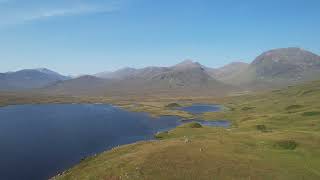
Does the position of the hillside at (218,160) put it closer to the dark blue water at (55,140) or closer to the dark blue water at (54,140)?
the dark blue water at (54,140)

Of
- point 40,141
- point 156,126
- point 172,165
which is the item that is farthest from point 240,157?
point 156,126

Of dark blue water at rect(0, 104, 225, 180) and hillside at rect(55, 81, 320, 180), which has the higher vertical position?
hillside at rect(55, 81, 320, 180)

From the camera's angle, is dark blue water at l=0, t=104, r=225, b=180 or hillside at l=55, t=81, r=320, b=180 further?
dark blue water at l=0, t=104, r=225, b=180

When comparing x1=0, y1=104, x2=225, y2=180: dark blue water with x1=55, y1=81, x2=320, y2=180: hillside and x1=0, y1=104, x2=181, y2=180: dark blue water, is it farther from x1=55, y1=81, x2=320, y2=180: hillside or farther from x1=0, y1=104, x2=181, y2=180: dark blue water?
x1=55, y1=81, x2=320, y2=180: hillside

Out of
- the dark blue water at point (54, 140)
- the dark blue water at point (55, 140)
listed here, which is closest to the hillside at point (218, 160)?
the dark blue water at point (54, 140)

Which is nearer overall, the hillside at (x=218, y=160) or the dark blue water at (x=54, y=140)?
the hillside at (x=218, y=160)

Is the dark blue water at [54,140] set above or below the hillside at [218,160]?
below

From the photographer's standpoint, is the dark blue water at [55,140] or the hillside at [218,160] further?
the dark blue water at [55,140]

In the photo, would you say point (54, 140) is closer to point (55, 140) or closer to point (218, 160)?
point (55, 140)

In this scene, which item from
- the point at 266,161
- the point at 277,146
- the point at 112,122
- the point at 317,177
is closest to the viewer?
the point at 317,177

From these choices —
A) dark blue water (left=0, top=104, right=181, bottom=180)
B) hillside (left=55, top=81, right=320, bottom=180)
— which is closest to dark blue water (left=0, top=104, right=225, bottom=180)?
dark blue water (left=0, top=104, right=181, bottom=180)

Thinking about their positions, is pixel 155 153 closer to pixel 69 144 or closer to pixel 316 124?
pixel 69 144
